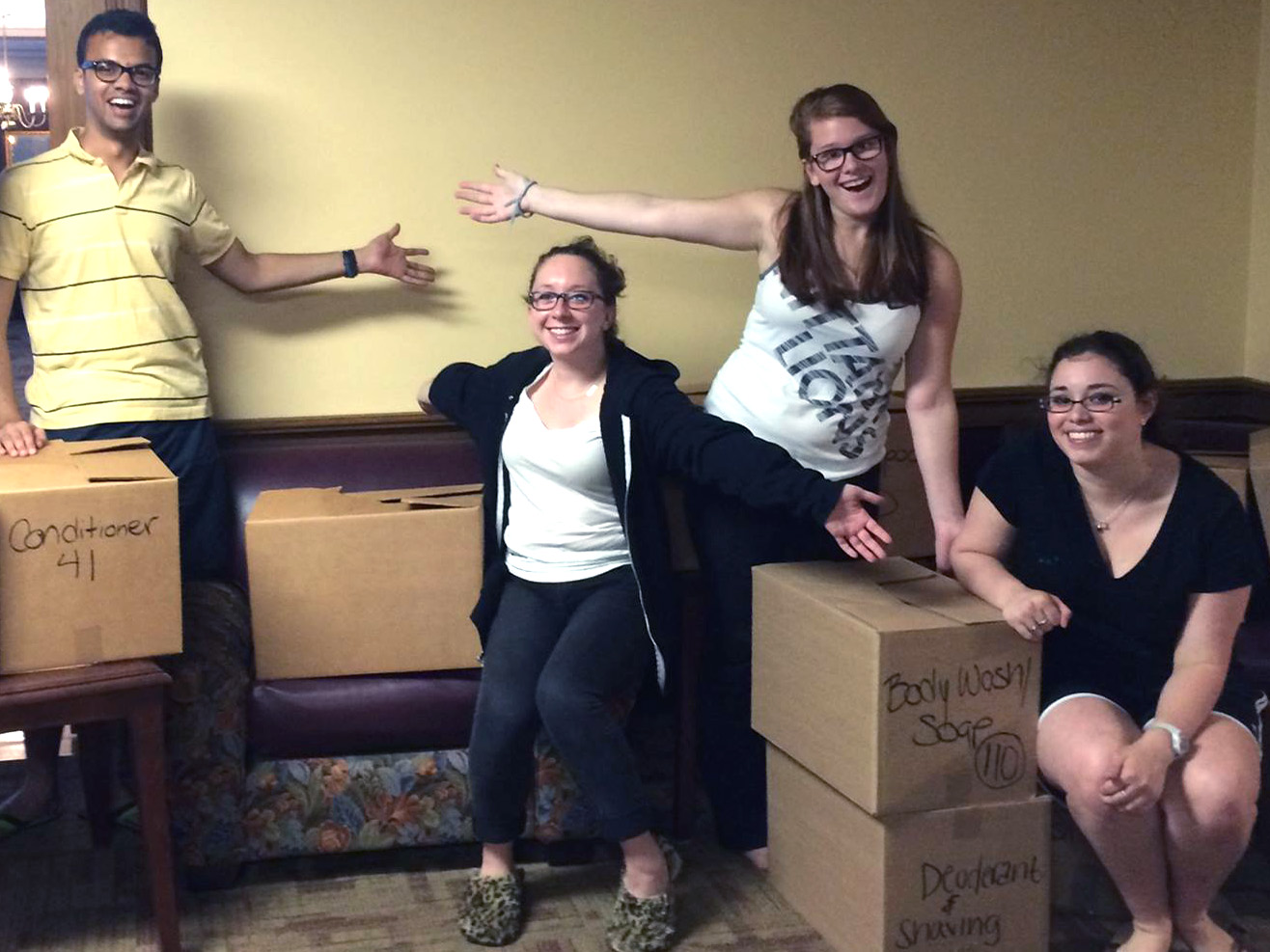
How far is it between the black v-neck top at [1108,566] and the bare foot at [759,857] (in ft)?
Answer: 2.06

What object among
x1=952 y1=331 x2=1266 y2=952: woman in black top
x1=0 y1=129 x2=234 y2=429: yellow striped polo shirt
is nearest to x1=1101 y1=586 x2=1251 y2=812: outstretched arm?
x1=952 y1=331 x2=1266 y2=952: woman in black top

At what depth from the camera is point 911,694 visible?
206 cm

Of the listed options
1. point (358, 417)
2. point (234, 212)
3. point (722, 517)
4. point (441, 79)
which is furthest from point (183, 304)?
point (722, 517)

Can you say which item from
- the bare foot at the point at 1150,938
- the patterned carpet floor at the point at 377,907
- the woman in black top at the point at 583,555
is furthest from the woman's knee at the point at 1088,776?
the woman in black top at the point at 583,555

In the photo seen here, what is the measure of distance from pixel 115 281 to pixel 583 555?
0.98 meters

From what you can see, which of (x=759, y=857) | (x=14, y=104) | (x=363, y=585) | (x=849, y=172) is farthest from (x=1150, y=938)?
(x=14, y=104)

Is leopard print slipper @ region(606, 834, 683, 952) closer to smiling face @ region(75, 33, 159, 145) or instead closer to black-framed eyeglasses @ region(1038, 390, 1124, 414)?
black-framed eyeglasses @ region(1038, 390, 1124, 414)

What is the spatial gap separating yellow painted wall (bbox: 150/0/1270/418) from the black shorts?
233 mm

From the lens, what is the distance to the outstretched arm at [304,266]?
2.79 m

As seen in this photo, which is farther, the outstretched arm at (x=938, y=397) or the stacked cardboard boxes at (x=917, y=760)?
the outstretched arm at (x=938, y=397)

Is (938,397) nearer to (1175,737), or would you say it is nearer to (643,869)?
(1175,737)

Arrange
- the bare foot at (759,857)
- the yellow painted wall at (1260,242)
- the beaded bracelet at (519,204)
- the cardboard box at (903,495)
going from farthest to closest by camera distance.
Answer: the yellow painted wall at (1260,242) → the cardboard box at (903,495) → the beaded bracelet at (519,204) → the bare foot at (759,857)

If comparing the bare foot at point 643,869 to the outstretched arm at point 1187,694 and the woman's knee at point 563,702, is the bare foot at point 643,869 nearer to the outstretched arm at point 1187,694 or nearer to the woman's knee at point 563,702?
the woman's knee at point 563,702

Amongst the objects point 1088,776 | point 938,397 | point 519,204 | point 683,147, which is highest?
point 683,147
